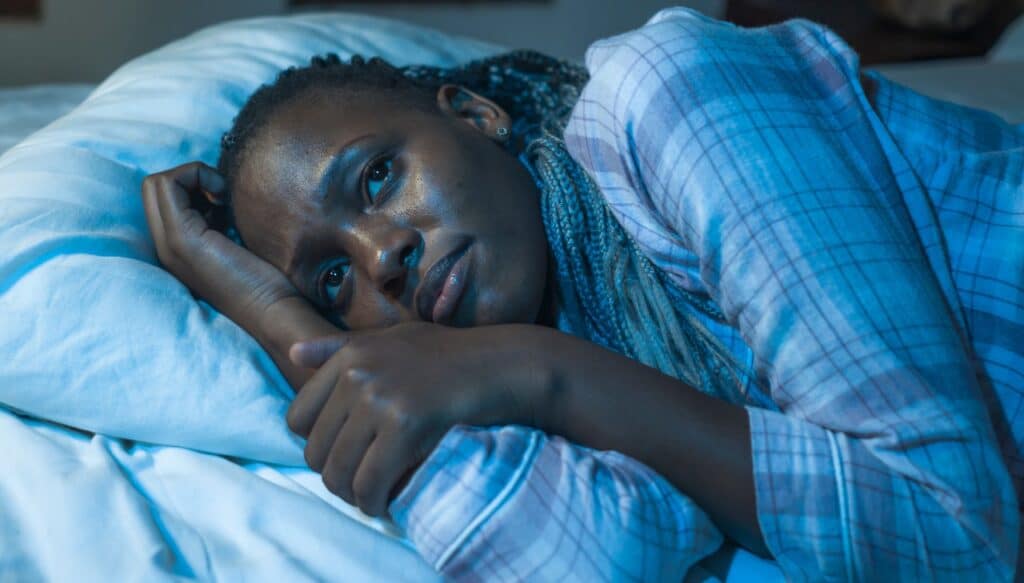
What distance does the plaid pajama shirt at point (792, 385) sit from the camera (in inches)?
25.6

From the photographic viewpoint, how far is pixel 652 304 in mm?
852

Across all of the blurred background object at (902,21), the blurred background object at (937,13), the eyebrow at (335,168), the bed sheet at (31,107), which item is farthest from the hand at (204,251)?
the blurred background object at (937,13)

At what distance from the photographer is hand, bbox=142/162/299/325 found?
910 millimetres

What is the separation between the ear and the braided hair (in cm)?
2

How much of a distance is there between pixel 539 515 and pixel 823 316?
25cm

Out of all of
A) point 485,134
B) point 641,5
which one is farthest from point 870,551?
point 641,5

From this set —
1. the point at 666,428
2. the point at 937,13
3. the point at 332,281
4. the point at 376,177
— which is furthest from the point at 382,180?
the point at 937,13

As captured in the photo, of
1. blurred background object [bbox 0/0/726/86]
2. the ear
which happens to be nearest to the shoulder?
the ear

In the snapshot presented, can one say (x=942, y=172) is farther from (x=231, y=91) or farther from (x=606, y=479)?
(x=231, y=91)

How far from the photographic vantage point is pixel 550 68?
48.4 inches

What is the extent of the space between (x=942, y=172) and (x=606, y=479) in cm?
44

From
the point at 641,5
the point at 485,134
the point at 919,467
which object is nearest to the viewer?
the point at 919,467

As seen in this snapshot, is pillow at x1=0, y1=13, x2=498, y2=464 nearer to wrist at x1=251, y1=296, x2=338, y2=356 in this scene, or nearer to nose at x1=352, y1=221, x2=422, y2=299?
wrist at x1=251, y1=296, x2=338, y2=356

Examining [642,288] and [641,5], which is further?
[641,5]
